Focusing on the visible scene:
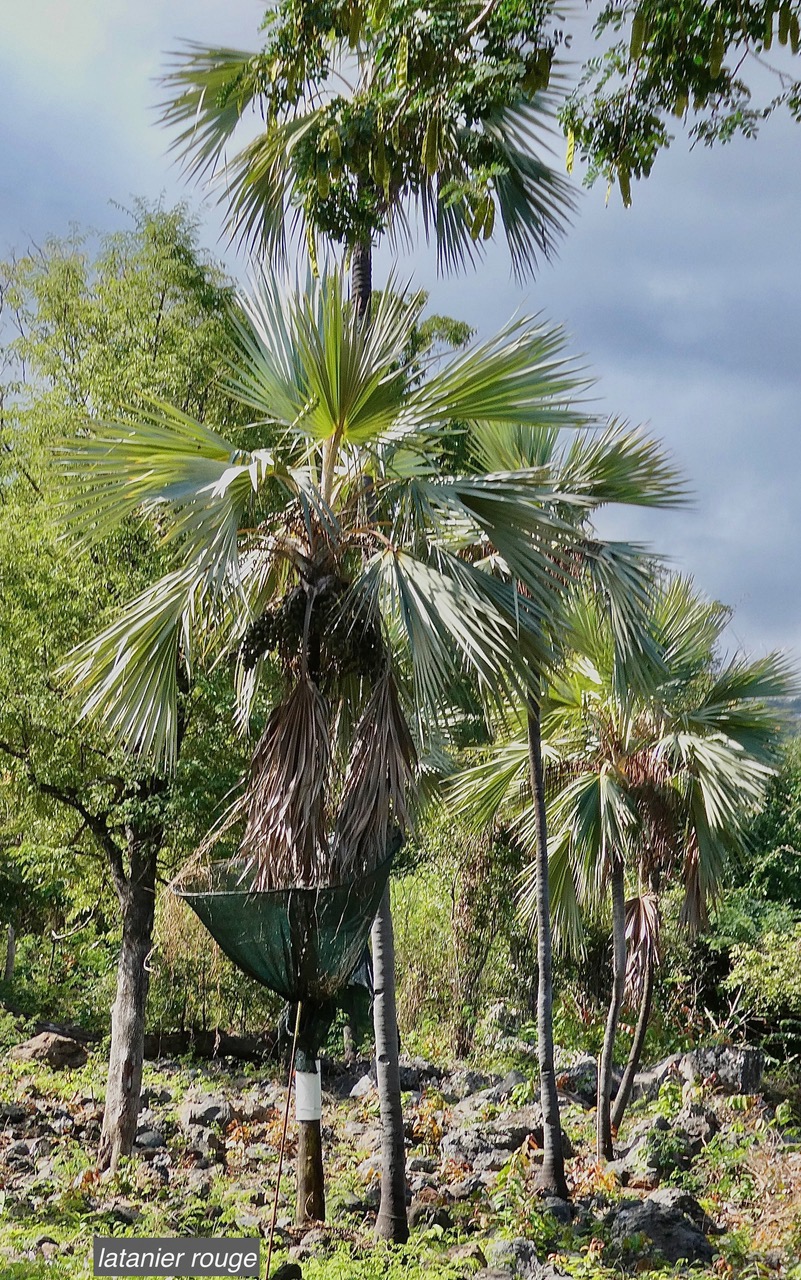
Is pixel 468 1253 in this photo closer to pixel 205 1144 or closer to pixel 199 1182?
pixel 199 1182

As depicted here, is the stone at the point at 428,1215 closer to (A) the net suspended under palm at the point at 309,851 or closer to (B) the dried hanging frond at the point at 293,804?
(A) the net suspended under palm at the point at 309,851

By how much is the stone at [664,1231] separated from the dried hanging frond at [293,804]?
3.26 meters

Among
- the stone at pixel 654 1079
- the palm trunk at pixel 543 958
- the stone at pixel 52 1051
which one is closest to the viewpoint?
the palm trunk at pixel 543 958

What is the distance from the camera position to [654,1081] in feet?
37.0

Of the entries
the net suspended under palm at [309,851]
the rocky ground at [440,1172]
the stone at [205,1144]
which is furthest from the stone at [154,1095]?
the net suspended under palm at [309,851]

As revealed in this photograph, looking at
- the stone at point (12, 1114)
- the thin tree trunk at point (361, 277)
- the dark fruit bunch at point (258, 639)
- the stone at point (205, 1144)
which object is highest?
the thin tree trunk at point (361, 277)

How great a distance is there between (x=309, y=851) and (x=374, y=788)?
0.48 meters

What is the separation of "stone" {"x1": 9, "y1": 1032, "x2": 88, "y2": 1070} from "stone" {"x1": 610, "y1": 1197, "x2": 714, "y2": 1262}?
7.41m

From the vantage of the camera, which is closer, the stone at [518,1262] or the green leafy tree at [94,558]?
the stone at [518,1262]

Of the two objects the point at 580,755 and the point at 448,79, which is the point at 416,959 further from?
the point at 448,79

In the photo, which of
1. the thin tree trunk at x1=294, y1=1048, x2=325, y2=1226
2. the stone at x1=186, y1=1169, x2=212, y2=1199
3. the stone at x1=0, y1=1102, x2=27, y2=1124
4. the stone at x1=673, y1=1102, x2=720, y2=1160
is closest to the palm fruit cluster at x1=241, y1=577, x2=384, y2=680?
the thin tree trunk at x1=294, y1=1048, x2=325, y2=1226

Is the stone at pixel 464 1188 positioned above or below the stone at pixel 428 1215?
above

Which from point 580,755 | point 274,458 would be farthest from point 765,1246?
point 274,458

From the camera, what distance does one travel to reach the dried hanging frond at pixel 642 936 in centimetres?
1021
